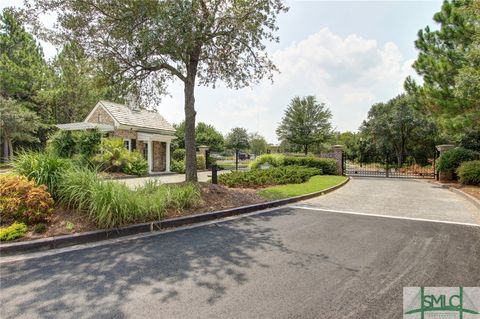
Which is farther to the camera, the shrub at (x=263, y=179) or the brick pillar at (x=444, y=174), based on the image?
the brick pillar at (x=444, y=174)

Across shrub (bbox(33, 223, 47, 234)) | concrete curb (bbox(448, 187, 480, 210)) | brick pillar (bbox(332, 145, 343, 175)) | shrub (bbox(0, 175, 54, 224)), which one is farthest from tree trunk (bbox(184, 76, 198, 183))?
brick pillar (bbox(332, 145, 343, 175))

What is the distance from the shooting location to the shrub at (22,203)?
16.0ft

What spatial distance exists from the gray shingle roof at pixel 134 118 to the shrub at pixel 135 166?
2.91 m

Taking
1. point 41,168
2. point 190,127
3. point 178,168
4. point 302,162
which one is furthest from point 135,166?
point 41,168

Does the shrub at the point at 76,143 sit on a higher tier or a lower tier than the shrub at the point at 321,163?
higher

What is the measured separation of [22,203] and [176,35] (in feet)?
15.4

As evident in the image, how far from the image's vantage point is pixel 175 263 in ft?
12.7

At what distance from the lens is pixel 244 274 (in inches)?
139

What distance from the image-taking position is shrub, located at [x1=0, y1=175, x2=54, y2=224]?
4891mm

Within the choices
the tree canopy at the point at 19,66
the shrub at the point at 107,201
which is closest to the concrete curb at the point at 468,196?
the shrub at the point at 107,201

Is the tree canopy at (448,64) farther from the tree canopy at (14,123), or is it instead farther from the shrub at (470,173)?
the tree canopy at (14,123)

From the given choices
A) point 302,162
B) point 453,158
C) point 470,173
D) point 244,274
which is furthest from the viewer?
point 302,162

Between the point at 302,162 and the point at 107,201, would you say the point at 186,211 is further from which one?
the point at 302,162

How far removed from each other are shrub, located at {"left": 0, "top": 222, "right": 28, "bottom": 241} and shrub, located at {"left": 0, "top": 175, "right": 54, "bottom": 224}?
0.85 feet
